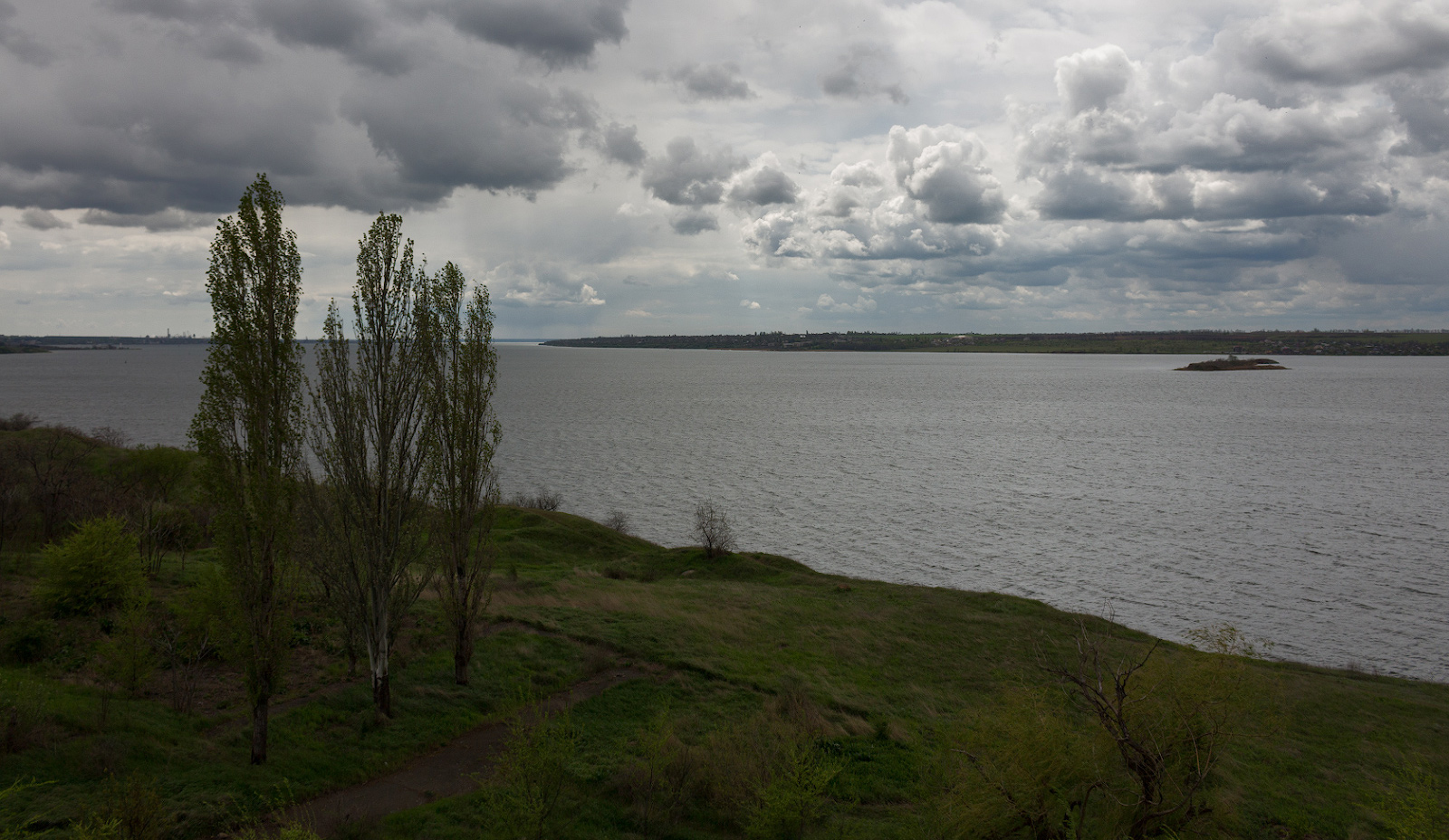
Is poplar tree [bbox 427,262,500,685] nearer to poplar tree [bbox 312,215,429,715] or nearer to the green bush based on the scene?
poplar tree [bbox 312,215,429,715]

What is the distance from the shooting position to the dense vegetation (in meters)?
12.8

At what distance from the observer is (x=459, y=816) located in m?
15.1

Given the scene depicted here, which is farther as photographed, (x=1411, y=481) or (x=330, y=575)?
(x=1411, y=481)

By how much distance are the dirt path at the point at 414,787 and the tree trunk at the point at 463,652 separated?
7.84ft

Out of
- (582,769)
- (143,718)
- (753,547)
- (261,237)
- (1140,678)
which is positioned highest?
(261,237)

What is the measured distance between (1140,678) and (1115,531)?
160 feet

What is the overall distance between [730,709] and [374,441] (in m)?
13.4

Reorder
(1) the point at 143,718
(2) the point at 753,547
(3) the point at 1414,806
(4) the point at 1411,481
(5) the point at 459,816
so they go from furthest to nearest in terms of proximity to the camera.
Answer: (4) the point at 1411,481 → (2) the point at 753,547 → (1) the point at 143,718 → (5) the point at 459,816 → (3) the point at 1414,806

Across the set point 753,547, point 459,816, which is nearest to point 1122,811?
point 459,816

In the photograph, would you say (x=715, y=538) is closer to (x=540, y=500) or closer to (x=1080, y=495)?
(x=540, y=500)

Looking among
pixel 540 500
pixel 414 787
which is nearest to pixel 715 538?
pixel 540 500

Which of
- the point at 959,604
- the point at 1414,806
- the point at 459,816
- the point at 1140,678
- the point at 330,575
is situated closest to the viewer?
the point at 1414,806

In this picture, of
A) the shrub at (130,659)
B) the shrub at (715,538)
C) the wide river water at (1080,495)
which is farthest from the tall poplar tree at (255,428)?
the wide river water at (1080,495)

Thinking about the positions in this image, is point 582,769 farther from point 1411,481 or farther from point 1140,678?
point 1411,481
